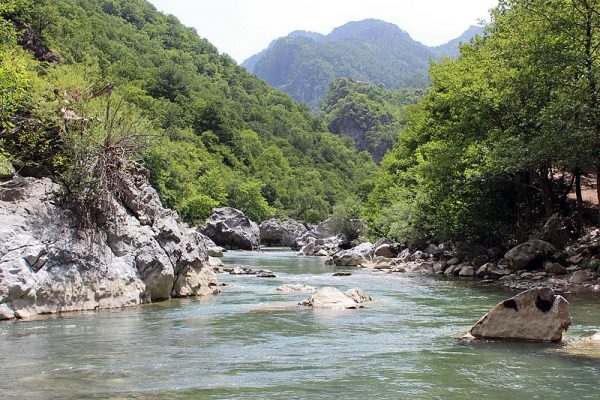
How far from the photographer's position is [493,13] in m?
28.0

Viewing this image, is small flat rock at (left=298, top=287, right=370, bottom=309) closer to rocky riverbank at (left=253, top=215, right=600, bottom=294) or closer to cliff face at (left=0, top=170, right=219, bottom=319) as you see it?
cliff face at (left=0, top=170, right=219, bottom=319)

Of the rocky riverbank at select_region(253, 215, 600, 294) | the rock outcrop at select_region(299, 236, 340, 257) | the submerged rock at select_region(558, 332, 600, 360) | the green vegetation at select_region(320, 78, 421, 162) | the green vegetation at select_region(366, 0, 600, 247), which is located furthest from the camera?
the green vegetation at select_region(320, 78, 421, 162)

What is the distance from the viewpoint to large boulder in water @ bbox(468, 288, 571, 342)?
36.7ft

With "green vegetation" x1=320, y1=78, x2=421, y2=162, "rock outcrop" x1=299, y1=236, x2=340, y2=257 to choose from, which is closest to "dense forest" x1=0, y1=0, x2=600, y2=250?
"rock outcrop" x1=299, y1=236, x2=340, y2=257

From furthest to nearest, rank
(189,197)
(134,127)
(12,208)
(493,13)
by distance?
1. (189,197)
2. (493,13)
3. (134,127)
4. (12,208)

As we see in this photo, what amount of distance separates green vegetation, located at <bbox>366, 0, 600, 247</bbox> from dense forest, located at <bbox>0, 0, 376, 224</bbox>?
14739mm

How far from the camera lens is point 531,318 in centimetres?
1137

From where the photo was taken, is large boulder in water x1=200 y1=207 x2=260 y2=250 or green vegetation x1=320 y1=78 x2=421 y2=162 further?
green vegetation x1=320 y1=78 x2=421 y2=162

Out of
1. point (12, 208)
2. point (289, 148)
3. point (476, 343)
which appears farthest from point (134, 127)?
point (289, 148)

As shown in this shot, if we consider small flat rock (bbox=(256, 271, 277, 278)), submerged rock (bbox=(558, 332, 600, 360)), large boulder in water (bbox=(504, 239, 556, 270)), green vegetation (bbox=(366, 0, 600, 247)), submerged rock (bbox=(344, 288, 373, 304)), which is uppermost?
green vegetation (bbox=(366, 0, 600, 247))

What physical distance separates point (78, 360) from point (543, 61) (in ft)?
66.3

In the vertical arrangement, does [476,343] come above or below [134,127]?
below

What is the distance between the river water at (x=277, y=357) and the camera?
783cm

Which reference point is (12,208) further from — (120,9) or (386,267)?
(120,9)
